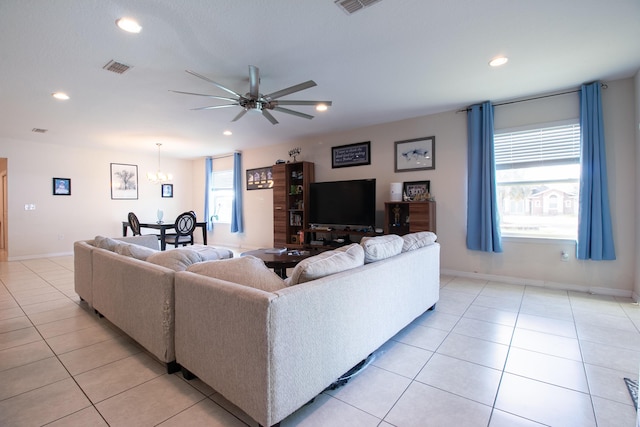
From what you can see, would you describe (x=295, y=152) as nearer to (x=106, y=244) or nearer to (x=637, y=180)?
(x=106, y=244)

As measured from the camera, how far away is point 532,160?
401 cm

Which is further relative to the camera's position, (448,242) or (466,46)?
(448,242)

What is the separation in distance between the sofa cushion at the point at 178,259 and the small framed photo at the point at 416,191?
3.58 m

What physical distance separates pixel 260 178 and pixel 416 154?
12.5ft

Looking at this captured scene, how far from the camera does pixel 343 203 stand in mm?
5340

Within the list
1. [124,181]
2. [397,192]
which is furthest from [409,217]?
[124,181]

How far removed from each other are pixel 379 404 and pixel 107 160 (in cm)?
824

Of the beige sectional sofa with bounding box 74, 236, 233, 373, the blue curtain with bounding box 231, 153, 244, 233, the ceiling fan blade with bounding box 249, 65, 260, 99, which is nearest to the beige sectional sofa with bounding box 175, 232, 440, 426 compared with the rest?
the beige sectional sofa with bounding box 74, 236, 233, 373

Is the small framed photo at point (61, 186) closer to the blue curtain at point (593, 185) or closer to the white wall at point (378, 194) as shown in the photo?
the white wall at point (378, 194)

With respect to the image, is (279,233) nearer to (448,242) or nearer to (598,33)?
(448,242)

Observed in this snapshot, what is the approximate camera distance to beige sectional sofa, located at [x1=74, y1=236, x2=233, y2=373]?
73.5 inches

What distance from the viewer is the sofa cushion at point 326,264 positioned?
1.60m

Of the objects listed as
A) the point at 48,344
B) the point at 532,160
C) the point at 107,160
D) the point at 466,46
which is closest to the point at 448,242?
the point at 532,160

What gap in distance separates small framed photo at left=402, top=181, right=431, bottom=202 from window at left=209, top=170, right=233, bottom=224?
15.9ft
